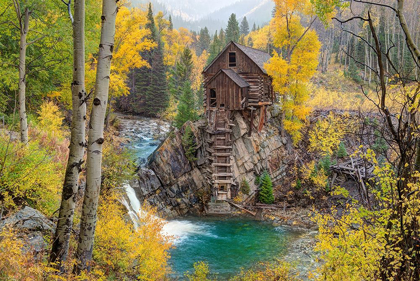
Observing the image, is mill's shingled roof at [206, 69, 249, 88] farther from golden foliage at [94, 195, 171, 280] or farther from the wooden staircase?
golden foliage at [94, 195, 171, 280]

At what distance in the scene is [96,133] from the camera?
4.86 m

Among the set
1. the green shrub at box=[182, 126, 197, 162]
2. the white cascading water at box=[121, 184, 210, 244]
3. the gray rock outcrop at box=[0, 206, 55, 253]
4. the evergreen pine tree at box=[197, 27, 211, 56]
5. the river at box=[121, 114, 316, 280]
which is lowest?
the river at box=[121, 114, 316, 280]

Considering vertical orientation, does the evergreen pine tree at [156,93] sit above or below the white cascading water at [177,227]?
above

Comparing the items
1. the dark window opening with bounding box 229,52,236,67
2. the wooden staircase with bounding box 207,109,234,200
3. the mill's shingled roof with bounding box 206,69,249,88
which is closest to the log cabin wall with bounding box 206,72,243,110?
the mill's shingled roof with bounding box 206,69,249,88

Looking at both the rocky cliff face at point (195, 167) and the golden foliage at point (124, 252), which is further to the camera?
the rocky cliff face at point (195, 167)

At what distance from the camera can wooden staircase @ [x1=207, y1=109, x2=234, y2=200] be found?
19484mm

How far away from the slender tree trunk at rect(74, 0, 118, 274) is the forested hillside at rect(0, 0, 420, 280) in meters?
0.02

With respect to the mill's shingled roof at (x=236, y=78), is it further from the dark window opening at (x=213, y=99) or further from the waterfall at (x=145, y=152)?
the waterfall at (x=145, y=152)

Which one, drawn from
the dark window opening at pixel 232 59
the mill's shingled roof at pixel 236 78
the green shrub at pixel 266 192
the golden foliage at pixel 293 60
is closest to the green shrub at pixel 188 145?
the mill's shingled roof at pixel 236 78

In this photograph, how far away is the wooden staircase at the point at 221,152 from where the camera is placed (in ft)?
63.9

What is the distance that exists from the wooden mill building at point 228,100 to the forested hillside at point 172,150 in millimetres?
235

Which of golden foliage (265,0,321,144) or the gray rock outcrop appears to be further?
golden foliage (265,0,321,144)

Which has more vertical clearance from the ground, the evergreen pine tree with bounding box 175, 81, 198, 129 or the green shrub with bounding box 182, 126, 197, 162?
the evergreen pine tree with bounding box 175, 81, 198, 129

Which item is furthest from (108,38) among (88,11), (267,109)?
(267,109)
